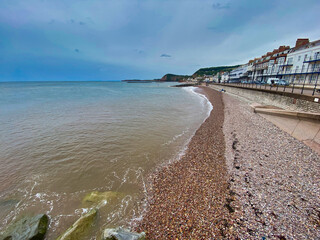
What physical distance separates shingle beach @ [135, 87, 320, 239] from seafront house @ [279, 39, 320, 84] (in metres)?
32.4

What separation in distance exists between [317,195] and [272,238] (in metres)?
2.76

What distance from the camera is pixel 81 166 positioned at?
7027 millimetres

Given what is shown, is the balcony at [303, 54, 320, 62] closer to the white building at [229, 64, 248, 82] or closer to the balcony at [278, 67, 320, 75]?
the balcony at [278, 67, 320, 75]

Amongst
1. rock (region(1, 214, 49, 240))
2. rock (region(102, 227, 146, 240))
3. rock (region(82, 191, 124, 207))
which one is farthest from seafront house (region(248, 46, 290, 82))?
rock (region(1, 214, 49, 240))

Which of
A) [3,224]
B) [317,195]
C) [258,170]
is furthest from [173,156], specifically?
[3,224]

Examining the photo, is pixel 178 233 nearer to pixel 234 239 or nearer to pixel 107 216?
pixel 234 239

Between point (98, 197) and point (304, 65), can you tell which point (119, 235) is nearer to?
point (98, 197)

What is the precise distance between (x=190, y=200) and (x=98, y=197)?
11.1 feet

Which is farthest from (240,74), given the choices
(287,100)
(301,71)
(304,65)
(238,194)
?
(238,194)

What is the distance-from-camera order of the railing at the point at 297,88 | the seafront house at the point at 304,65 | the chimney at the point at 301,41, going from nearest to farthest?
the railing at the point at 297,88
the seafront house at the point at 304,65
the chimney at the point at 301,41

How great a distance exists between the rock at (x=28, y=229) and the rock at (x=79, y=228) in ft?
2.73

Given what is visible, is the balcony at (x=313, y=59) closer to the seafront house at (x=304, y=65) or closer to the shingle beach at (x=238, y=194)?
the seafront house at (x=304, y=65)

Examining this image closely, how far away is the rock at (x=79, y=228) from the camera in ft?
11.8

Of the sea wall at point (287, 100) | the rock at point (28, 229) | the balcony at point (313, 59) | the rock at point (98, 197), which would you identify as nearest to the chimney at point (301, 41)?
the balcony at point (313, 59)
